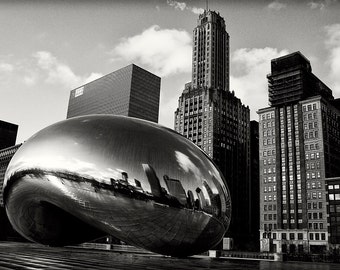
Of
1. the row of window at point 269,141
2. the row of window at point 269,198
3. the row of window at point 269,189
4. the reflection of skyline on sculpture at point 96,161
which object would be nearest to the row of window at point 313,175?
the row of window at point 269,189

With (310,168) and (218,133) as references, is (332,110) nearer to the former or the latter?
(310,168)

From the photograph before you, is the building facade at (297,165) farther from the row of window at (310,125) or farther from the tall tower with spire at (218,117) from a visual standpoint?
the tall tower with spire at (218,117)

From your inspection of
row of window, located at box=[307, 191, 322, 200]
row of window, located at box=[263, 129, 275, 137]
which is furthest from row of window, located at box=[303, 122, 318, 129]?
row of window, located at box=[307, 191, 322, 200]

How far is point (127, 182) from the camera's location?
10.2 meters

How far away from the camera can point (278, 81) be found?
117m

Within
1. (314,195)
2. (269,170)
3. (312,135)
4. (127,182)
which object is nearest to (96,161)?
(127,182)

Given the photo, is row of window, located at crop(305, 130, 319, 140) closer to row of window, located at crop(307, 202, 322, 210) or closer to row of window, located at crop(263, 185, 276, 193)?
row of window, located at crop(263, 185, 276, 193)

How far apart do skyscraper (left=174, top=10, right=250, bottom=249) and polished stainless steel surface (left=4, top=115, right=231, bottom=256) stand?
10521 cm

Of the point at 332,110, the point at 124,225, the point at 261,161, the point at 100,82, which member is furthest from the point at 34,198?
the point at 100,82

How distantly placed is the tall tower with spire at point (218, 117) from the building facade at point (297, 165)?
61.7 ft

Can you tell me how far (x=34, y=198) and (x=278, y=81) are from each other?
113 meters

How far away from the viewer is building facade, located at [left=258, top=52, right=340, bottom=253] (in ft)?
299

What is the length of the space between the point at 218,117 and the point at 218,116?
33cm

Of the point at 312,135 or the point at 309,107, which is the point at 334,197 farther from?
the point at 309,107
